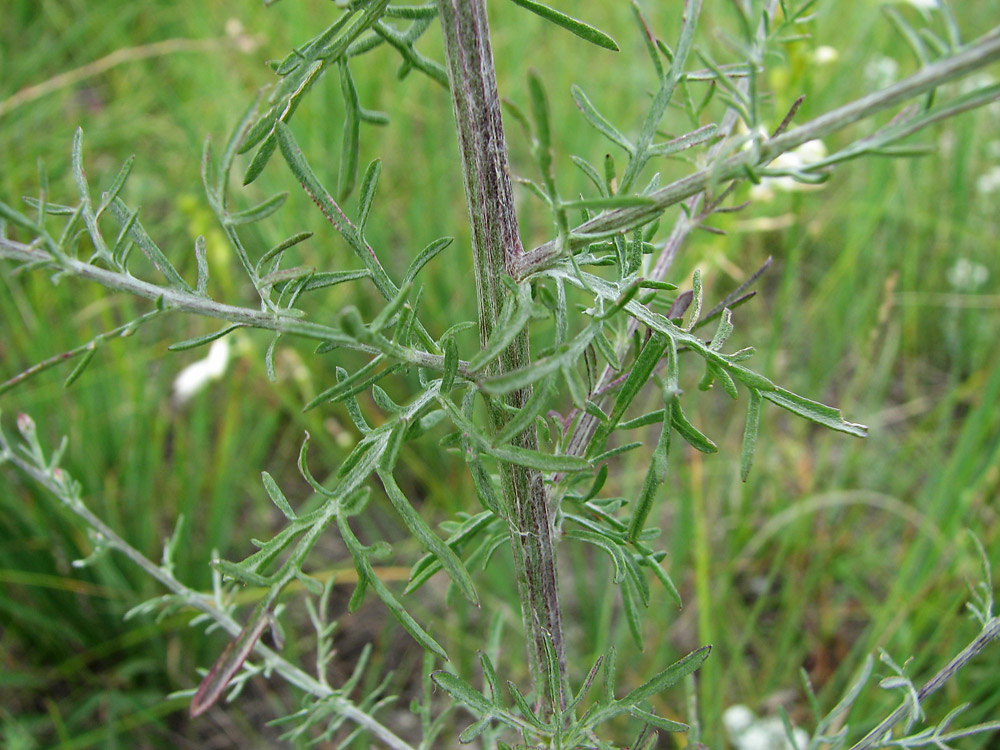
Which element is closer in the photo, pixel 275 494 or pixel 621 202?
pixel 621 202

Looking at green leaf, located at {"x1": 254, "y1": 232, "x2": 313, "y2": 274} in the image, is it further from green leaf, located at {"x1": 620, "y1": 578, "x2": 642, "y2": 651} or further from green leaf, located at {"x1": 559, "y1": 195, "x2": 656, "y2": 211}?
green leaf, located at {"x1": 620, "y1": 578, "x2": 642, "y2": 651}

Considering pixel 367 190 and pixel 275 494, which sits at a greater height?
pixel 367 190

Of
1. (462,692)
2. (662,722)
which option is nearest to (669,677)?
(662,722)

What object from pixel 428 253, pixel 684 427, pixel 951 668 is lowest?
pixel 951 668

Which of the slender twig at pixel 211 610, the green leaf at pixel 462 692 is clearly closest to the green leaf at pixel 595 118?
the green leaf at pixel 462 692

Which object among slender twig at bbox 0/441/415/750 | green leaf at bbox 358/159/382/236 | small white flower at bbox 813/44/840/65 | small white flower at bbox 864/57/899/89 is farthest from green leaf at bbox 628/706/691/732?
small white flower at bbox 864/57/899/89

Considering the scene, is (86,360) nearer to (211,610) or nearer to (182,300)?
(182,300)
